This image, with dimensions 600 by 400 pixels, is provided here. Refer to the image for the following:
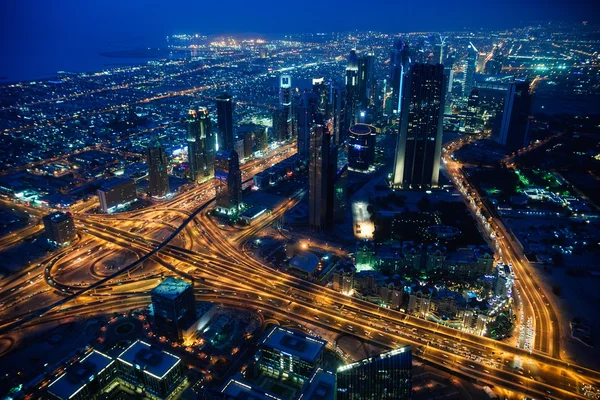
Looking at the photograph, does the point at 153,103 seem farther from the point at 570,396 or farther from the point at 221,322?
the point at 570,396

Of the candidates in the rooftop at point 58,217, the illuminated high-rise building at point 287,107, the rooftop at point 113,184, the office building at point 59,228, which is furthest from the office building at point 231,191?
the illuminated high-rise building at point 287,107

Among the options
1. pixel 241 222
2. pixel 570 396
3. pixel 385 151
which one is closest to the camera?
pixel 570 396

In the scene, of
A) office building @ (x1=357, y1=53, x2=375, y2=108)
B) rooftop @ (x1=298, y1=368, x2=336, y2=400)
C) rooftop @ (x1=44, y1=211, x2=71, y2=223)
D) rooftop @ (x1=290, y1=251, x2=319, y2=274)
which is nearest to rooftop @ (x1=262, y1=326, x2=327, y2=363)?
rooftop @ (x1=298, y1=368, x2=336, y2=400)

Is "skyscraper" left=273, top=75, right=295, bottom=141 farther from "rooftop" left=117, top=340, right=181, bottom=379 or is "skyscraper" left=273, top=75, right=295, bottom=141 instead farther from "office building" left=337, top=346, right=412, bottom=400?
"office building" left=337, top=346, right=412, bottom=400

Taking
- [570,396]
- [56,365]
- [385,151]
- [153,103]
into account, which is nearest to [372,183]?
[385,151]

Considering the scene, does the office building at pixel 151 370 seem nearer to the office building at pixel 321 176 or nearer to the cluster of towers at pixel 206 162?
the office building at pixel 321 176

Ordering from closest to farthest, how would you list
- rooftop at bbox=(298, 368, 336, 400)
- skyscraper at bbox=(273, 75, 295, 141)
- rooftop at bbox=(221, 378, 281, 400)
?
rooftop at bbox=(298, 368, 336, 400)
rooftop at bbox=(221, 378, 281, 400)
skyscraper at bbox=(273, 75, 295, 141)
